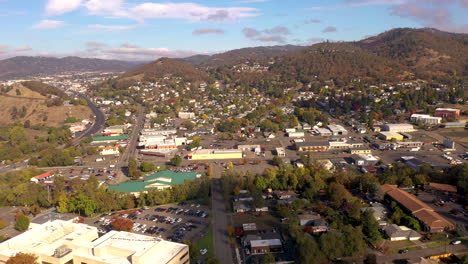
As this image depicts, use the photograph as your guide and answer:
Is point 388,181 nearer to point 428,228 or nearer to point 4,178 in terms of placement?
point 428,228

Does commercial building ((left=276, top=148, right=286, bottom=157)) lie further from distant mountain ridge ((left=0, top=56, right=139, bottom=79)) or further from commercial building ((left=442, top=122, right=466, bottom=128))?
distant mountain ridge ((left=0, top=56, right=139, bottom=79))

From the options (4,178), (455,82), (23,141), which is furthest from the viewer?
(455,82)

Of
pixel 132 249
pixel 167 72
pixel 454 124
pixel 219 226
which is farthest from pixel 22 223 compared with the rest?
pixel 167 72

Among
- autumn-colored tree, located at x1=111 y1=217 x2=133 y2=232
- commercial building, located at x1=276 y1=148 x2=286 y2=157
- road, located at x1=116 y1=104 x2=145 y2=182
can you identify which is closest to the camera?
autumn-colored tree, located at x1=111 y1=217 x2=133 y2=232

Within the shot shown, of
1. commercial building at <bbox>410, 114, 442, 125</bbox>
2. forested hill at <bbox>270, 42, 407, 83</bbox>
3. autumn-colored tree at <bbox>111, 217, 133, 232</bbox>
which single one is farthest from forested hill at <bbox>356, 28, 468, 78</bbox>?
autumn-colored tree at <bbox>111, 217, 133, 232</bbox>

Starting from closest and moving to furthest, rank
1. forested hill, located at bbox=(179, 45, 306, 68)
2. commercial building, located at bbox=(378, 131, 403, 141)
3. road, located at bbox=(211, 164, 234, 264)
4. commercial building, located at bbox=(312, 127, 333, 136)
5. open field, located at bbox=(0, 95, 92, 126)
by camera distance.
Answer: road, located at bbox=(211, 164, 234, 264) < commercial building, located at bbox=(378, 131, 403, 141) < commercial building, located at bbox=(312, 127, 333, 136) < open field, located at bbox=(0, 95, 92, 126) < forested hill, located at bbox=(179, 45, 306, 68)

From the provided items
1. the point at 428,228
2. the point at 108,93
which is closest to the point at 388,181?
the point at 428,228
